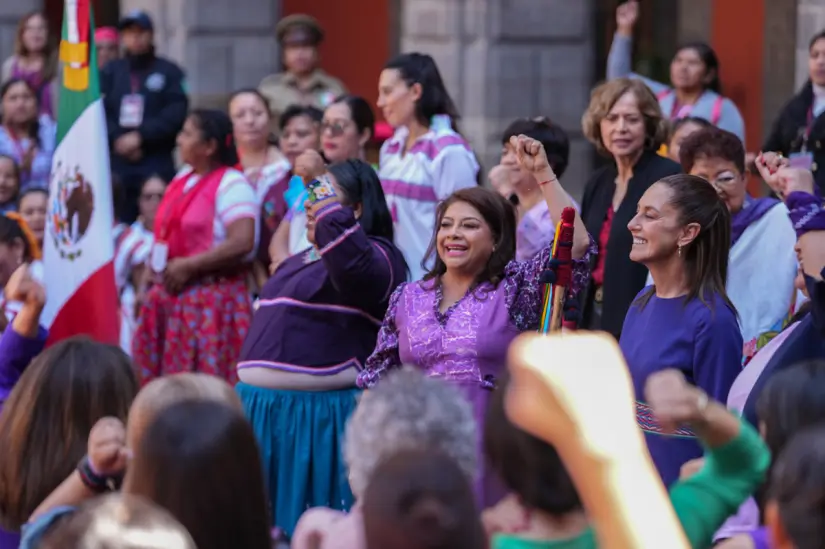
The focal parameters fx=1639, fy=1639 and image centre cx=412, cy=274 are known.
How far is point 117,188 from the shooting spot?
902 centimetres

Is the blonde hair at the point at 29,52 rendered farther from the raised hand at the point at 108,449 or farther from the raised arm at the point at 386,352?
the raised hand at the point at 108,449

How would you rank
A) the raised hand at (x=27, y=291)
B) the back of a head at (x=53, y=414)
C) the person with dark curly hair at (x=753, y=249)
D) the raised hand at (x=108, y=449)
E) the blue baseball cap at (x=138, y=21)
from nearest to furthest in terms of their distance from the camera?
the raised hand at (x=108, y=449) < the back of a head at (x=53, y=414) < the raised hand at (x=27, y=291) < the person with dark curly hair at (x=753, y=249) < the blue baseball cap at (x=138, y=21)

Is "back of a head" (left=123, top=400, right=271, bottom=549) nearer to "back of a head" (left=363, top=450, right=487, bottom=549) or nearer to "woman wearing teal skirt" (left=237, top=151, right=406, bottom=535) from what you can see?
"back of a head" (left=363, top=450, right=487, bottom=549)

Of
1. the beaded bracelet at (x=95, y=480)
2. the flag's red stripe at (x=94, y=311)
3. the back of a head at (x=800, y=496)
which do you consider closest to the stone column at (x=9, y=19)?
the flag's red stripe at (x=94, y=311)

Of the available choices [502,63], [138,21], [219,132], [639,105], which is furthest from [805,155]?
[138,21]

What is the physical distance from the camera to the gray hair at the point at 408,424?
3078mm

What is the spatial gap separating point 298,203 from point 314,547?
3.75 metres

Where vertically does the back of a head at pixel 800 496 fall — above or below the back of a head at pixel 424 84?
below

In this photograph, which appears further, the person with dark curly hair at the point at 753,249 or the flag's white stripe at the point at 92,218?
the flag's white stripe at the point at 92,218

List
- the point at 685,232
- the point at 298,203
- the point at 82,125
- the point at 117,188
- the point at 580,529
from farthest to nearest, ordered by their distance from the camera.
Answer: the point at 117,188 < the point at 82,125 < the point at 298,203 < the point at 685,232 < the point at 580,529

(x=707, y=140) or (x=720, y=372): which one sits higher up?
(x=707, y=140)

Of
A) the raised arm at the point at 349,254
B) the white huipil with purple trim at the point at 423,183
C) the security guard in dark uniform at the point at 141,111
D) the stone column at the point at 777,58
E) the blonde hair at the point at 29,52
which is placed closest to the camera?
the raised arm at the point at 349,254

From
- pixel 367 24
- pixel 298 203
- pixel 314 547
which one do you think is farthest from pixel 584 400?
pixel 367 24

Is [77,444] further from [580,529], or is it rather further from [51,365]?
[580,529]
